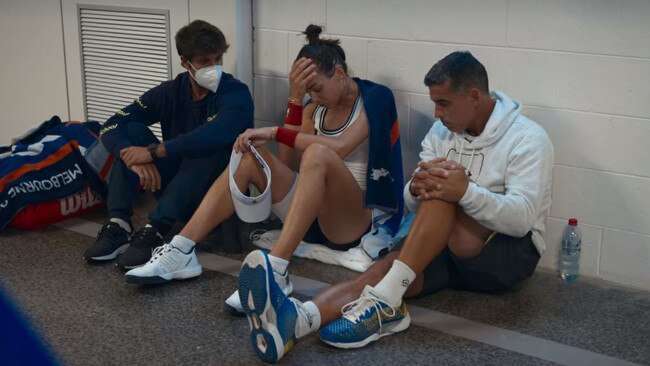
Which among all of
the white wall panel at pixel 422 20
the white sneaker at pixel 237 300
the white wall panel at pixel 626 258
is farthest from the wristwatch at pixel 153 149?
the white wall panel at pixel 626 258

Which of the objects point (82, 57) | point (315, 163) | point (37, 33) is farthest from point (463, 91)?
point (37, 33)

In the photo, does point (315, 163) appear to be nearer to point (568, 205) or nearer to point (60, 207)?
point (568, 205)

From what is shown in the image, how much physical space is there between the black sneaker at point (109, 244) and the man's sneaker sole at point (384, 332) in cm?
108

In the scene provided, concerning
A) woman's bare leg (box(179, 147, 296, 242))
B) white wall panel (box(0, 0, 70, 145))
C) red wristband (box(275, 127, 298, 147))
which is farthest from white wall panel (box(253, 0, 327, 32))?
white wall panel (box(0, 0, 70, 145))

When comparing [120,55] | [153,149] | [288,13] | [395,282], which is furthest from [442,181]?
[120,55]

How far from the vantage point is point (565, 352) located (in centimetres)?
243

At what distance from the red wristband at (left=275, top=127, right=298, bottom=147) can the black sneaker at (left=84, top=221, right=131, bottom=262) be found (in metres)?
0.74

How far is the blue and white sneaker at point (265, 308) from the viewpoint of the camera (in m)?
2.25

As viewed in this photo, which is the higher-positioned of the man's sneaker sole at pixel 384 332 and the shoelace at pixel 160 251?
the shoelace at pixel 160 251

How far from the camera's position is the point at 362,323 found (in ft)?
7.91

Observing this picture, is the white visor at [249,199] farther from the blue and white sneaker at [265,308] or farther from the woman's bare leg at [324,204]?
the blue and white sneaker at [265,308]

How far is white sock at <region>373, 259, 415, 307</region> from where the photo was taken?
2459mm

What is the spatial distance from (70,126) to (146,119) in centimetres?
56

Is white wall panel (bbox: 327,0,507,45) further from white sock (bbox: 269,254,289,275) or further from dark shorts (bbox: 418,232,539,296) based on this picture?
white sock (bbox: 269,254,289,275)
